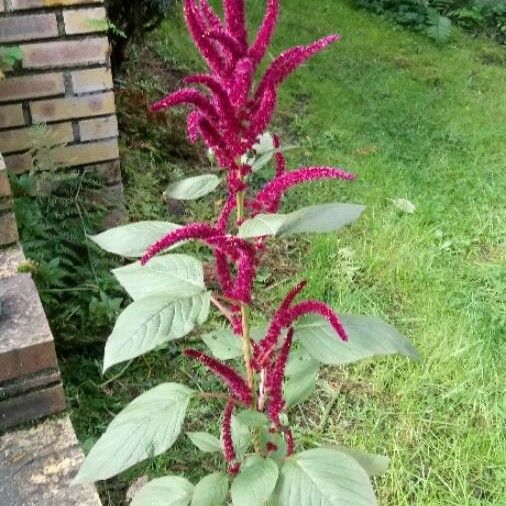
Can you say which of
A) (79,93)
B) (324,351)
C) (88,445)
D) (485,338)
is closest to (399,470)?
(485,338)

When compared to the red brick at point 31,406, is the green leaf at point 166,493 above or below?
above

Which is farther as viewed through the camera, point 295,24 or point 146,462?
point 295,24

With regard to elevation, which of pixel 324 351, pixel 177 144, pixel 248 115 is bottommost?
pixel 177 144

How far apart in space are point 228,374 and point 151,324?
10.5 inches

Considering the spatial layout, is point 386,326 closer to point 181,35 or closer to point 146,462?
point 146,462

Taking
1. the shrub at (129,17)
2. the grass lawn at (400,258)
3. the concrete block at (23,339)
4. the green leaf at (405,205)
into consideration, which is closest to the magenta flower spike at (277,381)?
the concrete block at (23,339)

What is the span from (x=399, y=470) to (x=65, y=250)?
132 centimetres

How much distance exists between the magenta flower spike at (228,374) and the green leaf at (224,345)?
105 mm

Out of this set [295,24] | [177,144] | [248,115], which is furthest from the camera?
[295,24]

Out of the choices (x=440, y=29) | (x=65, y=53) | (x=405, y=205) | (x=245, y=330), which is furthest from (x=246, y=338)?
(x=440, y=29)

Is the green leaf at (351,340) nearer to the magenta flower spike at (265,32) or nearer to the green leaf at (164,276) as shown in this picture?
the green leaf at (164,276)

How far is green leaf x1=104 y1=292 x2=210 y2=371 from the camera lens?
0.97 metres

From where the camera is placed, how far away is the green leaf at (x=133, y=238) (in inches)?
42.5

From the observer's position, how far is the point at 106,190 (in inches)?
108
